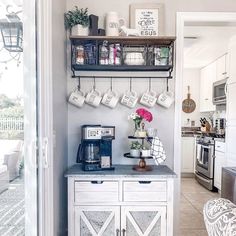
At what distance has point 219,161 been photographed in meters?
4.40

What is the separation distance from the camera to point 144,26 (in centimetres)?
243

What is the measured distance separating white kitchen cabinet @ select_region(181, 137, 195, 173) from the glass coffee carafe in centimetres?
384

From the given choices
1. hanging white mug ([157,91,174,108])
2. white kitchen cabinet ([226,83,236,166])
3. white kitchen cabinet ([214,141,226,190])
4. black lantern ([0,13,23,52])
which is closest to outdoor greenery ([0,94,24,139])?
black lantern ([0,13,23,52])

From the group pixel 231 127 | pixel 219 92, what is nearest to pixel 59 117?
pixel 231 127

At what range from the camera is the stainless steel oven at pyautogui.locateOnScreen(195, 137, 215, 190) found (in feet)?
15.3

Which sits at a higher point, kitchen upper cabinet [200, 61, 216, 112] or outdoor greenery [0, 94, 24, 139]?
kitchen upper cabinet [200, 61, 216, 112]

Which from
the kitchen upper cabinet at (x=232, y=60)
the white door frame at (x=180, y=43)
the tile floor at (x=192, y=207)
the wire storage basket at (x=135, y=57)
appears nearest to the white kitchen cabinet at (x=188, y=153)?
the tile floor at (x=192, y=207)

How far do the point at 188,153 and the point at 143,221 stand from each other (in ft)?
12.9

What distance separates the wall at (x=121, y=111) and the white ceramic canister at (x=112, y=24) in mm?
180

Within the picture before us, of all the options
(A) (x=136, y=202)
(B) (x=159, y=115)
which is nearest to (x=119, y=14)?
(B) (x=159, y=115)

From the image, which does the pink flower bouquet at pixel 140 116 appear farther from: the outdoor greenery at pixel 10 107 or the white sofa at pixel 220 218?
the white sofa at pixel 220 218

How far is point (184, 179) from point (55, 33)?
4.53 metres

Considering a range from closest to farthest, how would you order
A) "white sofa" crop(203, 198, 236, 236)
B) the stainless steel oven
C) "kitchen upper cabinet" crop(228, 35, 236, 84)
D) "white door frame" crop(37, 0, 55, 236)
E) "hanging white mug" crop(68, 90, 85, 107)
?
"white sofa" crop(203, 198, 236, 236)
"white door frame" crop(37, 0, 55, 236)
"hanging white mug" crop(68, 90, 85, 107)
"kitchen upper cabinet" crop(228, 35, 236, 84)
the stainless steel oven

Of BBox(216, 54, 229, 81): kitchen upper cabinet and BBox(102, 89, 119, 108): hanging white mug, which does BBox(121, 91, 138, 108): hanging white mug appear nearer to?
BBox(102, 89, 119, 108): hanging white mug
